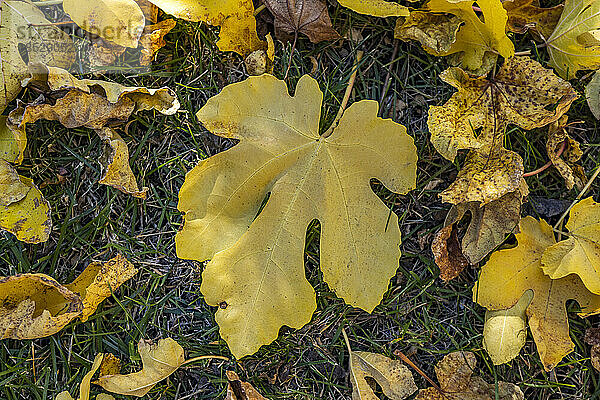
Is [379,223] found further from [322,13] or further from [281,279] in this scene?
[322,13]

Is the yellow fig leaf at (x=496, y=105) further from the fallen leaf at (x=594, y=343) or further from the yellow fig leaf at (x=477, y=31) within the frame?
the fallen leaf at (x=594, y=343)

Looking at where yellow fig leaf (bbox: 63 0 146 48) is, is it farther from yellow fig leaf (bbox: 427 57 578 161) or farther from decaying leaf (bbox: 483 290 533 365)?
decaying leaf (bbox: 483 290 533 365)

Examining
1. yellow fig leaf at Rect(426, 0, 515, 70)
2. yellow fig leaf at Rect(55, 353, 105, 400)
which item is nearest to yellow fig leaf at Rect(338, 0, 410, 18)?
yellow fig leaf at Rect(426, 0, 515, 70)

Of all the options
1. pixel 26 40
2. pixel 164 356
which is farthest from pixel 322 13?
pixel 164 356

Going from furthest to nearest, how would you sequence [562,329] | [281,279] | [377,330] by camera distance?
[377,330] < [562,329] < [281,279]

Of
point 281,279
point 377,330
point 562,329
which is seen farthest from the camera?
point 377,330

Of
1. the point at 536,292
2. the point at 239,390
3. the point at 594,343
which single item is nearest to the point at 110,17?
the point at 239,390

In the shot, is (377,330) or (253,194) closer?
(253,194)
